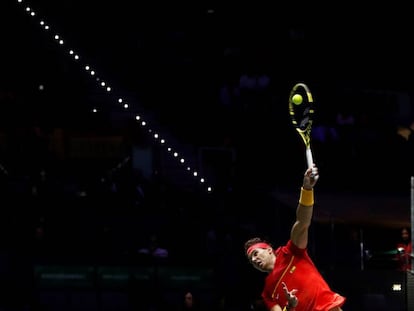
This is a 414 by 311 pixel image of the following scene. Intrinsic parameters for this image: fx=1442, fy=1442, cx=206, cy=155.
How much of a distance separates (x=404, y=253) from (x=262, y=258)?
5064 mm

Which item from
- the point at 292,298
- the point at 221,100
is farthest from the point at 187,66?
the point at 292,298

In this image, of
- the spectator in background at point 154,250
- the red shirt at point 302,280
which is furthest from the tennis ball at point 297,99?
the spectator in background at point 154,250

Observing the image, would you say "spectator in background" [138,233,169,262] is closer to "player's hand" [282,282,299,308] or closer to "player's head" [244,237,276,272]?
"player's head" [244,237,276,272]

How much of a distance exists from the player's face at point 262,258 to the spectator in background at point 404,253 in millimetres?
4122

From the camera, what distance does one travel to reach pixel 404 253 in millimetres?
16156

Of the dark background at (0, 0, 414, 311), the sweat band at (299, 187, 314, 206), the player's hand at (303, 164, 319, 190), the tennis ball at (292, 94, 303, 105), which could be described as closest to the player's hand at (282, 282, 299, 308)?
the sweat band at (299, 187, 314, 206)

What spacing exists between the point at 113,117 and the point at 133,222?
9.13ft

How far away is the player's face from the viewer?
1142cm

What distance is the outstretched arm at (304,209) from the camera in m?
10.6

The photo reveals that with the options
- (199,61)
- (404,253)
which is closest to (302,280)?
(404,253)

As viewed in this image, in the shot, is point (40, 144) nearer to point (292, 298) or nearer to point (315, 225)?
point (315, 225)

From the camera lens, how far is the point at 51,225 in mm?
20469

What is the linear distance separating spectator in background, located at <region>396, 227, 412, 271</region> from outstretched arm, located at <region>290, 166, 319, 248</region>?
4278mm

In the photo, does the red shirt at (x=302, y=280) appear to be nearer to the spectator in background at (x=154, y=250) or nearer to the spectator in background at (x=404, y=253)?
the spectator in background at (x=404, y=253)
